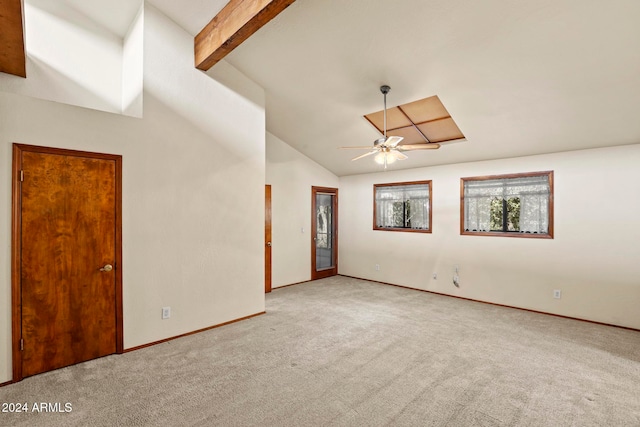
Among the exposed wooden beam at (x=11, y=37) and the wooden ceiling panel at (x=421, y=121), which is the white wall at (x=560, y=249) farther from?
the exposed wooden beam at (x=11, y=37)

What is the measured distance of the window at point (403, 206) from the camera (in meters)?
6.07

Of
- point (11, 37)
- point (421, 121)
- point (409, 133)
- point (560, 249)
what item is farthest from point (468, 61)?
point (11, 37)

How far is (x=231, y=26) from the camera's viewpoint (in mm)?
3105

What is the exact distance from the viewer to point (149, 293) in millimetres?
3439

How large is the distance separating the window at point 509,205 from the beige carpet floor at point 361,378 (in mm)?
1421

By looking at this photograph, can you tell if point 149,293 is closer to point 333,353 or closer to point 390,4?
point 333,353

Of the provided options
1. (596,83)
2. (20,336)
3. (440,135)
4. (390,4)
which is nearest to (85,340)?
(20,336)

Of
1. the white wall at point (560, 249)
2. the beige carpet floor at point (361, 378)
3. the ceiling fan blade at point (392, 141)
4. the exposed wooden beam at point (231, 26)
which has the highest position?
the exposed wooden beam at point (231, 26)

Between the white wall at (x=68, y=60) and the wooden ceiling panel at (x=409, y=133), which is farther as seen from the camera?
the wooden ceiling panel at (x=409, y=133)

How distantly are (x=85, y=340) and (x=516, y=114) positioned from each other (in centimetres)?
541

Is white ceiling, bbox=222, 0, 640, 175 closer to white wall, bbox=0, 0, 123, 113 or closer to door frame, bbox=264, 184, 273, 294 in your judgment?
white wall, bbox=0, 0, 123, 113

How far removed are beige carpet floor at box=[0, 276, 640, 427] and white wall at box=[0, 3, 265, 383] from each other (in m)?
0.43

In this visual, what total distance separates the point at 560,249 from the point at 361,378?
12.0 ft

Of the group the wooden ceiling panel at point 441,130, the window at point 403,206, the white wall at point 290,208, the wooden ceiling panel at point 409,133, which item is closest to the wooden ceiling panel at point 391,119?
the wooden ceiling panel at point 409,133
